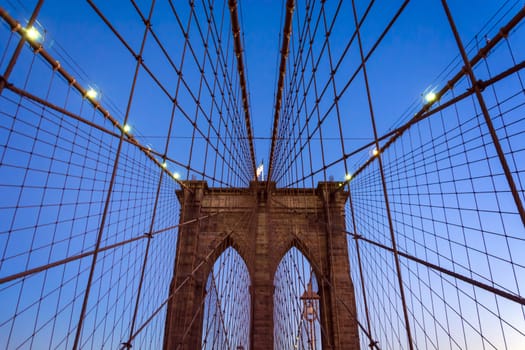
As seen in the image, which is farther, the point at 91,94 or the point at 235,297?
the point at 235,297

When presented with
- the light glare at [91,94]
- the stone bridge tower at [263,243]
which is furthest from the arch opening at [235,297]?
the light glare at [91,94]

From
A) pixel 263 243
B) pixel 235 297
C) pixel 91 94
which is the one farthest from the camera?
pixel 263 243

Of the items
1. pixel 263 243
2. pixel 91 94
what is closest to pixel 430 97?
pixel 91 94

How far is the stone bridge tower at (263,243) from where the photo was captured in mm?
10883

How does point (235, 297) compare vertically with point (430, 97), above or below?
below

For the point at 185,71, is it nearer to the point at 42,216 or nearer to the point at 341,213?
the point at 42,216

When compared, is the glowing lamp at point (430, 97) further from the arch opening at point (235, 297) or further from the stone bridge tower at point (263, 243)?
the arch opening at point (235, 297)

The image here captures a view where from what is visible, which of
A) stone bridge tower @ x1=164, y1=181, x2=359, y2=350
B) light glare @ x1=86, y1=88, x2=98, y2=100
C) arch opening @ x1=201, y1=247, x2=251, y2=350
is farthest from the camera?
stone bridge tower @ x1=164, y1=181, x2=359, y2=350

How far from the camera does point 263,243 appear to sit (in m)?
12.3

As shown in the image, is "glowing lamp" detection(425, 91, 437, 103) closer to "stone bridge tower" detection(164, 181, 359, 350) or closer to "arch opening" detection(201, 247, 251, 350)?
"stone bridge tower" detection(164, 181, 359, 350)

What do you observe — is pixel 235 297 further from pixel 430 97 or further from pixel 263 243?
pixel 430 97

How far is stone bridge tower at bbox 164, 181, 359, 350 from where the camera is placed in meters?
10.9

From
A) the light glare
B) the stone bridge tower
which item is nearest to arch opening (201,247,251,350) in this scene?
the stone bridge tower

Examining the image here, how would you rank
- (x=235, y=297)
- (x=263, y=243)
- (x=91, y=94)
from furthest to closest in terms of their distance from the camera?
(x=263, y=243) < (x=235, y=297) < (x=91, y=94)
